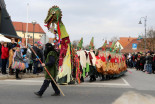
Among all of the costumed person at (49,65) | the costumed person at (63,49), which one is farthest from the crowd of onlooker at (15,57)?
the costumed person at (49,65)

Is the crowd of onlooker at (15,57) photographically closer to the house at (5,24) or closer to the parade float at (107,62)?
the parade float at (107,62)

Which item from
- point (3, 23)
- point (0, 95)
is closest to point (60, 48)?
point (0, 95)

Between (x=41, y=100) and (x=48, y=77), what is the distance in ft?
2.58

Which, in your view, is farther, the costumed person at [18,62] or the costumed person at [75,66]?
the costumed person at [18,62]

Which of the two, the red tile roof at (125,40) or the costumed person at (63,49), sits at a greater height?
the red tile roof at (125,40)

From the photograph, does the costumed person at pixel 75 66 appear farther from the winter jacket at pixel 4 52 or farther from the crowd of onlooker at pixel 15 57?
the winter jacket at pixel 4 52

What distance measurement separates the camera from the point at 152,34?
5709 centimetres

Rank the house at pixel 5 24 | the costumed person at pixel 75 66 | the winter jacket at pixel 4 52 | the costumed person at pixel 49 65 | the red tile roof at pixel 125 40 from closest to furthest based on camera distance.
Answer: the costumed person at pixel 49 65 → the costumed person at pixel 75 66 → the winter jacket at pixel 4 52 → the house at pixel 5 24 → the red tile roof at pixel 125 40

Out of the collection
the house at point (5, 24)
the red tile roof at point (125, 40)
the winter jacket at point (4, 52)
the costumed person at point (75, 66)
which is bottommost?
the costumed person at point (75, 66)

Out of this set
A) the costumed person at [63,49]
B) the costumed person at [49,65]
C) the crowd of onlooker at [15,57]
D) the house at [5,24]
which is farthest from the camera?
the house at [5,24]

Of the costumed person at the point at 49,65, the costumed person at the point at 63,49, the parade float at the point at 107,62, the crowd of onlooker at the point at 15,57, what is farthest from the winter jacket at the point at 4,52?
the costumed person at the point at 49,65

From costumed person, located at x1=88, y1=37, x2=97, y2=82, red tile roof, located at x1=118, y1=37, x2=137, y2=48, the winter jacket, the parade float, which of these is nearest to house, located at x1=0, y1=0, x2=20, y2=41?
the winter jacket

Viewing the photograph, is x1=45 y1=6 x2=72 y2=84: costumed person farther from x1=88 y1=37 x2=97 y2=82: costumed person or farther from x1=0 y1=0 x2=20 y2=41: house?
x1=0 y1=0 x2=20 y2=41: house

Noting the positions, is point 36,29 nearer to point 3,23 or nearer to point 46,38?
point 3,23
